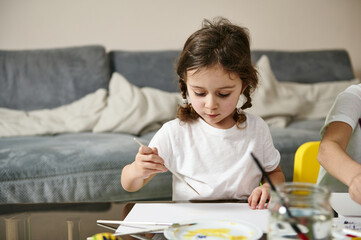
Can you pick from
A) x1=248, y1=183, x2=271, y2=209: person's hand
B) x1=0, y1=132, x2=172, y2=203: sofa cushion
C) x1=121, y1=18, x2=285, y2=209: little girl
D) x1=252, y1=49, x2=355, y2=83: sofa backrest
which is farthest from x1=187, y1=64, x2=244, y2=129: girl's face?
x1=252, y1=49, x2=355, y2=83: sofa backrest

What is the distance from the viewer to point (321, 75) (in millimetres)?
3031

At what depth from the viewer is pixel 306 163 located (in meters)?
1.09

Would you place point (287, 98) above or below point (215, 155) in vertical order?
below

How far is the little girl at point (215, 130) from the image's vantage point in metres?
1.01

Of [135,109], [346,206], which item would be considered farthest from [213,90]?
[135,109]

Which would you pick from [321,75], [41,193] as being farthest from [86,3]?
[321,75]

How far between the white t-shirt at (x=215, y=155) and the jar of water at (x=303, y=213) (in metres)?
0.55

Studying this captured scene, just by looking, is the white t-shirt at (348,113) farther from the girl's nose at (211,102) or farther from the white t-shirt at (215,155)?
the girl's nose at (211,102)

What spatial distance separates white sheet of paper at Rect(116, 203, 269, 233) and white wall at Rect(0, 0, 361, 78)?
2.42 meters

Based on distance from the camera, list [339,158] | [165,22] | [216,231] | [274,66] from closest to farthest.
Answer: [216,231], [339,158], [274,66], [165,22]

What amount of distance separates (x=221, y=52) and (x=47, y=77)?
6.22 feet

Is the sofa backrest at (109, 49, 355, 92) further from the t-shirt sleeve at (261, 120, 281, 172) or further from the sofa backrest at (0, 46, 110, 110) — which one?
the t-shirt sleeve at (261, 120, 281, 172)

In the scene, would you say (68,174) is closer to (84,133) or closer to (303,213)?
(84,133)

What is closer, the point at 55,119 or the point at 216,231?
the point at 216,231
